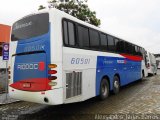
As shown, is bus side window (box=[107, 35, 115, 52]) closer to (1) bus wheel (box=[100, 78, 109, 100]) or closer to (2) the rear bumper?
(1) bus wheel (box=[100, 78, 109, 100])

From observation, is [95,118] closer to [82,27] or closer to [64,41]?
[64,41]

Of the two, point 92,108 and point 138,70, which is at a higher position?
point 138,70

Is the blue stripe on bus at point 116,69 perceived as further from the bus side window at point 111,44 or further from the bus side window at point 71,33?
the bus side window at point 71,33

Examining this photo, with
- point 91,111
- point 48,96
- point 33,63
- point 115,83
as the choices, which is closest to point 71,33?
point 33,63

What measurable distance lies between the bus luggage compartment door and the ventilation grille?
2.35 ft

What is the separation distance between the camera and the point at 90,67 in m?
8.37

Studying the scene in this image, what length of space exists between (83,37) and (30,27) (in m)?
1.96

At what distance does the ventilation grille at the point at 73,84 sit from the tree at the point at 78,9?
1905 cm

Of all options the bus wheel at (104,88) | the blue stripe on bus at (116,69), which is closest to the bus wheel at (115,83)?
the blue stripe on bus at (116,69)

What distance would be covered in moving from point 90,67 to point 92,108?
157cm

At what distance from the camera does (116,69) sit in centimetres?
1114

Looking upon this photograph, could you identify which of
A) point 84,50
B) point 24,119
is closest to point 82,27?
point 84,50

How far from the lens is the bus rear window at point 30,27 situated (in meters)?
6.91

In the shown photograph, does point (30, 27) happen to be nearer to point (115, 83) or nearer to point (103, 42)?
point (103, 42)
